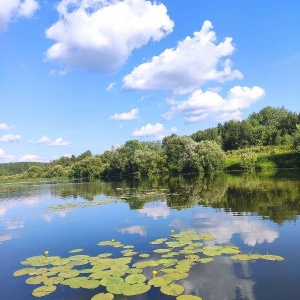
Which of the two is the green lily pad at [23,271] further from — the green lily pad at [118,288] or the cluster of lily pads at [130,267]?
the green lily pad at [118,288]

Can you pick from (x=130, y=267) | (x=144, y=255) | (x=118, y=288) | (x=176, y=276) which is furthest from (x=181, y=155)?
(x=118, y=288)

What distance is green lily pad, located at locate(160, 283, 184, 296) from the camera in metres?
8.09

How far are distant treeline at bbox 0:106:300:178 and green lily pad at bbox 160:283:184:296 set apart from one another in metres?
56.8

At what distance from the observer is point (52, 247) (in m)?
14.5

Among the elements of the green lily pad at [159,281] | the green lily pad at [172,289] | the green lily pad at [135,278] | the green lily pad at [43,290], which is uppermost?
the green lily pad at [135,278]

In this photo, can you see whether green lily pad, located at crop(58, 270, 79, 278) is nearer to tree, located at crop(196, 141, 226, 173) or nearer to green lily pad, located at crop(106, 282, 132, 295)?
green lily pad, located at crop(106, 282, 132, 295)

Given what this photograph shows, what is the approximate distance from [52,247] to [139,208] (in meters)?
10.7

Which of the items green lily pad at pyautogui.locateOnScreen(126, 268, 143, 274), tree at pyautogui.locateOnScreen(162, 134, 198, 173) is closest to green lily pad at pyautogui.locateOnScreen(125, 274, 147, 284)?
green lily pad at pyautogui.locateOnScreen(126, 268, 143, 274)

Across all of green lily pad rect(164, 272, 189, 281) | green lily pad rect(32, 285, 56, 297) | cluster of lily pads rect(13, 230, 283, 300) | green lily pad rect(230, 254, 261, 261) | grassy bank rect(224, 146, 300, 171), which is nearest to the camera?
cluster of lily pads rect(13, 230, 283, 300)

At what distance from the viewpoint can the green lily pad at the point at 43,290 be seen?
883 centimetres

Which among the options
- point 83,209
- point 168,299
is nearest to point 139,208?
point 83,209

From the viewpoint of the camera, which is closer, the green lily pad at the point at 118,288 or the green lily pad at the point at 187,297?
the green lily pad at the point at 187,297

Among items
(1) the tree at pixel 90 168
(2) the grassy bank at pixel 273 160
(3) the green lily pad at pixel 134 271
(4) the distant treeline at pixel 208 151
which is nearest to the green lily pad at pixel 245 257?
(3) the green lily pad at pixel 134 271

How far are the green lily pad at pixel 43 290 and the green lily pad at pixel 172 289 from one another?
10.5ft
